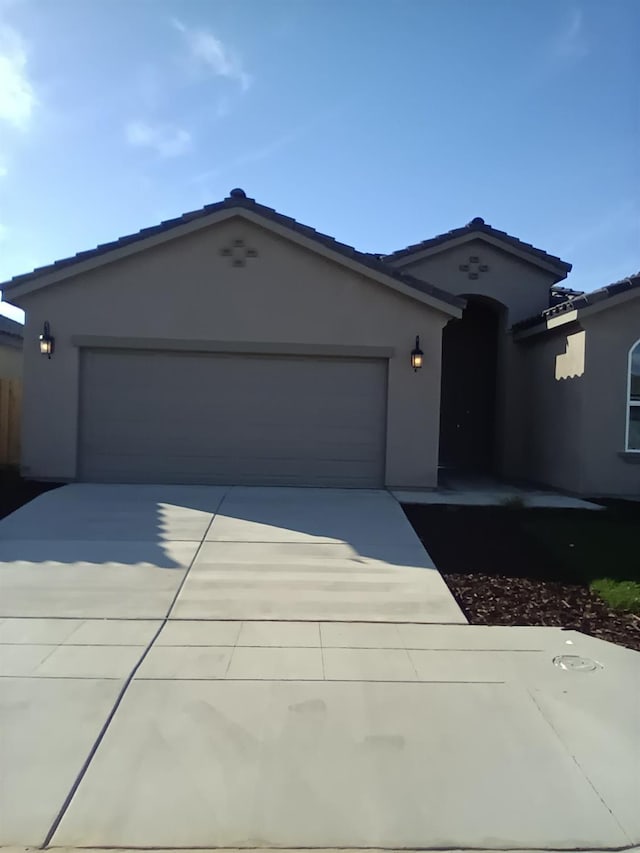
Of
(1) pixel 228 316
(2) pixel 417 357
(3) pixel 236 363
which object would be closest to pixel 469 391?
(2) pixel 417 357

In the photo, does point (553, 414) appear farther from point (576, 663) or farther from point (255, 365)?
point (576, 663)

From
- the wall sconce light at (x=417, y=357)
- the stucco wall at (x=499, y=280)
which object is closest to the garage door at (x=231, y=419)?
the wall sconce light at (x=417, y=357)

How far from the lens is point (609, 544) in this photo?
7.46 m

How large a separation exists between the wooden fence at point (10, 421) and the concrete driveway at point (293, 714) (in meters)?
6.37

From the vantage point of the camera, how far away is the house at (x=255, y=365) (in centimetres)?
1049

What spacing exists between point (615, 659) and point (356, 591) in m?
2.24

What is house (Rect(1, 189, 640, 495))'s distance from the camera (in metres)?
10.5

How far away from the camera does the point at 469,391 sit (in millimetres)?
15234

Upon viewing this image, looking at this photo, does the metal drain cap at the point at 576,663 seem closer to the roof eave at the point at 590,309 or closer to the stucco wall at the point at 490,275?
the roof eave at the point at 590,309

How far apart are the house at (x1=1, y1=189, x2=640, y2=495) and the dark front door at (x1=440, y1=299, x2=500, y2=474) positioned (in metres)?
4.28

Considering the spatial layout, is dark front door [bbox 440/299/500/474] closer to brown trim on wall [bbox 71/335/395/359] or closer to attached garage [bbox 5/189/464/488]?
attached garage [bbox 5/189/464/488]

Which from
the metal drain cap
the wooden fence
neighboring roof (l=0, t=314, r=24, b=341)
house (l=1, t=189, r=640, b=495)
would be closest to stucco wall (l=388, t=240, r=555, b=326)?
house (l=1, t=189, r=640, b=495)

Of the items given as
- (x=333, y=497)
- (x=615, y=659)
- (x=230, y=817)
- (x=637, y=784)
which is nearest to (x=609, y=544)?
(x=615, y=659)

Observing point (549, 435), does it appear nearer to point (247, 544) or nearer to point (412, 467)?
point (412, 467)
